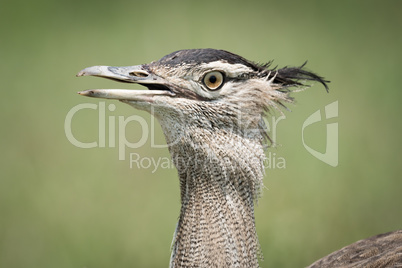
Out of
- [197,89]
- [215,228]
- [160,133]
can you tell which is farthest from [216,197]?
[160,133]

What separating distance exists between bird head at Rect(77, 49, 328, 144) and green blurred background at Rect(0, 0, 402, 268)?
114 cm

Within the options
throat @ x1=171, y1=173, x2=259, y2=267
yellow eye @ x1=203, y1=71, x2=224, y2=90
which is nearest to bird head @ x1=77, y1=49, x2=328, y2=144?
yellow eye @ x1=203, y1=71, x2=224, y2=90

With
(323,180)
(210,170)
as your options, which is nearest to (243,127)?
(210,170)

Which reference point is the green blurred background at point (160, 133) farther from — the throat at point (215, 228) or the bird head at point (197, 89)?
the bird head at point (197, 89)

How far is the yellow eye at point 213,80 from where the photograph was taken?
1223 mm

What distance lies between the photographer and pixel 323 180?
2.51 m

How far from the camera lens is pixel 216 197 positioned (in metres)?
1.24

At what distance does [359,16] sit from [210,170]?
2.03 m

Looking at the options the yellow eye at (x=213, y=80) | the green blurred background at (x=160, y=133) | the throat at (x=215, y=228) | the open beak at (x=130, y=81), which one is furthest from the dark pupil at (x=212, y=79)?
the green blurred background at (x=160, y=133)

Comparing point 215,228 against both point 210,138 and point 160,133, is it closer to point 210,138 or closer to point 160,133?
point 210,138

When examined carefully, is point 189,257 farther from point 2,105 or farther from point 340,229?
point 2,105

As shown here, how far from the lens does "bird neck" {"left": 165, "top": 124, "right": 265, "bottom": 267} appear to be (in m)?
1.21

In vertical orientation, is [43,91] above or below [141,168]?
above

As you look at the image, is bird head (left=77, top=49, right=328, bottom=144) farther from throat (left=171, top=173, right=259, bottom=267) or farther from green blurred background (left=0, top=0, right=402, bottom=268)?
green blurred background (left=0, top=0, right=402, bottom=268)
